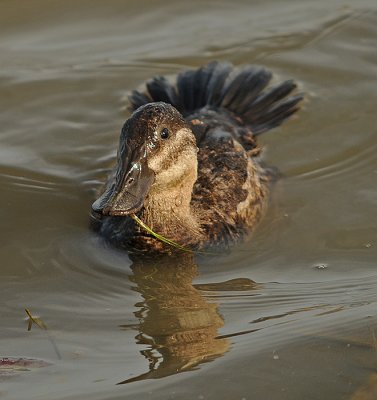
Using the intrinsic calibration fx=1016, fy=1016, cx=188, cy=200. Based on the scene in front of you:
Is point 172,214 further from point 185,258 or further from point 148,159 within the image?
point 148,159

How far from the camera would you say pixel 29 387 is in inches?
198

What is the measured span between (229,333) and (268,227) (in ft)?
6.25

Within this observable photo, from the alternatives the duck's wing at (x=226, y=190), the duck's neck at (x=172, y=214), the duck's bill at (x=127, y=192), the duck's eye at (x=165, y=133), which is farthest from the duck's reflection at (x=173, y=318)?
the duck's eye at (x=165, y=133)

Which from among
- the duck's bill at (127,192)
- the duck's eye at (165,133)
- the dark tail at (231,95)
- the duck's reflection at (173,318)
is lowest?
the duck's reflection at (173,318)

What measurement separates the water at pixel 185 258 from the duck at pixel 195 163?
0.20m

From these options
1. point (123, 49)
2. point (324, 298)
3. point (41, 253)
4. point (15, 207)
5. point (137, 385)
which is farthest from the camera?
point (123, 49)

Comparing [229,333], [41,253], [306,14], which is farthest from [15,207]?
[306,14]

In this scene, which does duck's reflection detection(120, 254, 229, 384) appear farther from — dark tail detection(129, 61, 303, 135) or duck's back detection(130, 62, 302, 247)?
dark tail detection(129, 61, 303, 135)

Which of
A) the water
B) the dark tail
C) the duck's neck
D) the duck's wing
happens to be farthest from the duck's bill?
the dark tail

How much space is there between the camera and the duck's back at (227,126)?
24.2ft

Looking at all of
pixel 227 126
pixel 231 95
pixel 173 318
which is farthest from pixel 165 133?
pixel 231 95

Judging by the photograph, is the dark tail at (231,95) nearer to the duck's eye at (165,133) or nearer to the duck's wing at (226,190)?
the duck's wing at (226,190)

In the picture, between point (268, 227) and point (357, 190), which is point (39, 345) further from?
point (357, 190)

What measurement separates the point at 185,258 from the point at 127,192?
725 mm
